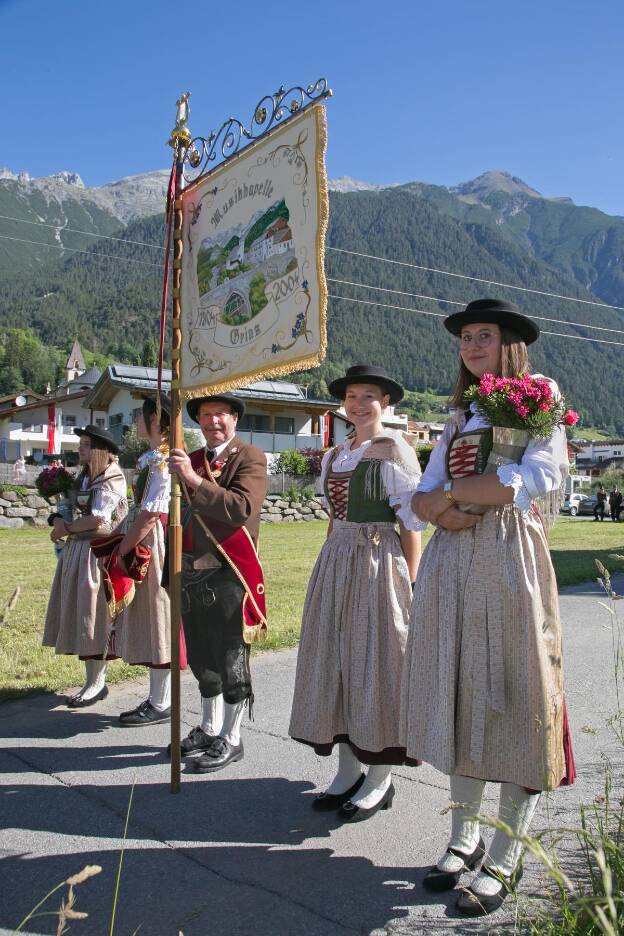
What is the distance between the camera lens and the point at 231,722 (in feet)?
14.1

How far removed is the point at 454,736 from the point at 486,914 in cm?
58

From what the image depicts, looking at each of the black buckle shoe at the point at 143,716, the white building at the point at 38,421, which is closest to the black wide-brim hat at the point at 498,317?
the black buckle shoe at the point at 143,716

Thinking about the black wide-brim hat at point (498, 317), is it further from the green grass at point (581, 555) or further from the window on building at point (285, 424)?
the window on building at point (285, 424)

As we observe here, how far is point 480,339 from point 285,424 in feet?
122

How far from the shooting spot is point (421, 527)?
3.74 m

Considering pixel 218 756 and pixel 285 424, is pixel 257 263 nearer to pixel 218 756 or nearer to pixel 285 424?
pixel 218 756

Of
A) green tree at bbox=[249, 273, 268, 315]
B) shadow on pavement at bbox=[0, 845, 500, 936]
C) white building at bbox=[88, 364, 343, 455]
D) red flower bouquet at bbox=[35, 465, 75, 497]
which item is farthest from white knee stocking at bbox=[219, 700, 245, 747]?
white building at bbox=[88, 364, 343, 455]

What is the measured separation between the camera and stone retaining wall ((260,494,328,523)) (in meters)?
30.4

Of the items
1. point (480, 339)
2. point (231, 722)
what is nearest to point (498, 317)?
point (480, 339)

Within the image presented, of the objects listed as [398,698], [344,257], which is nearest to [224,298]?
[398,698]

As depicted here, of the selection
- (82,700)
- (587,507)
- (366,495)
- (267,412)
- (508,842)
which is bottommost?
(587,507)

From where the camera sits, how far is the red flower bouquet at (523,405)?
9.21 feet

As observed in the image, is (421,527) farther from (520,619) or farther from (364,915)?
(364,915)

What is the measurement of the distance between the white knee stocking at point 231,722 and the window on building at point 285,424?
3594cm
